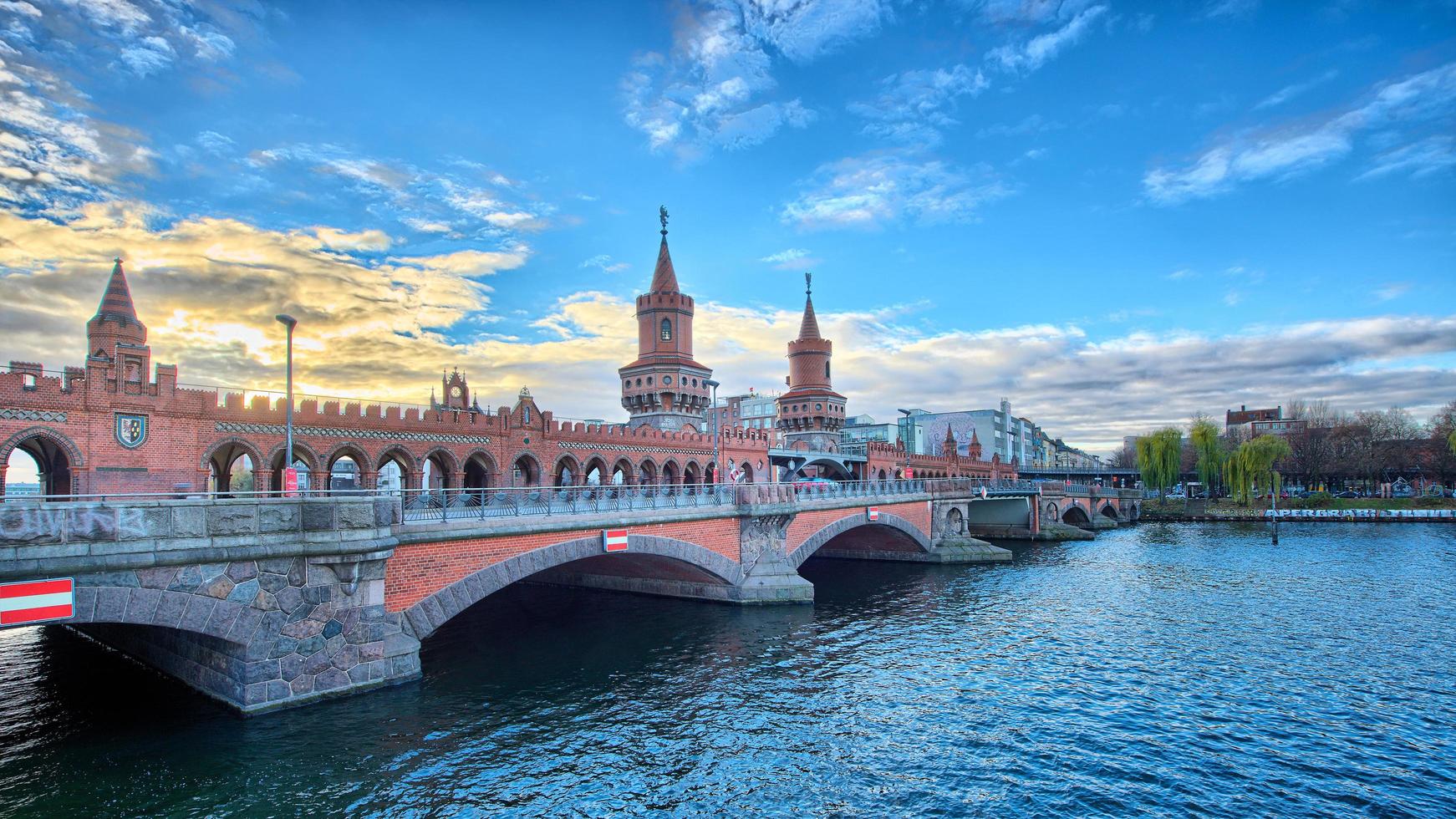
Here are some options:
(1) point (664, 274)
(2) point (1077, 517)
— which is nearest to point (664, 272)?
(1) point (664, 274)

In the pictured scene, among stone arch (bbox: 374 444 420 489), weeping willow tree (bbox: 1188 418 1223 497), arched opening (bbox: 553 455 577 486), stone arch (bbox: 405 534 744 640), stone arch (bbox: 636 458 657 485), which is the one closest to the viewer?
stone arch (bbox: 405 534 744 640)

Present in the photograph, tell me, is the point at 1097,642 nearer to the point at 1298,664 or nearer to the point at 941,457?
the point at 1298,664

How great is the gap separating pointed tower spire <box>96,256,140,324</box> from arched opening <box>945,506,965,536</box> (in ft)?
170

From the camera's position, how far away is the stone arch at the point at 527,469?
42.0 meters

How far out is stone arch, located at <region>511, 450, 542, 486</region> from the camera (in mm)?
41969

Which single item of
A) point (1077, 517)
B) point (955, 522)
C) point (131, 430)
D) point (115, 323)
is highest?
point (115, 323)

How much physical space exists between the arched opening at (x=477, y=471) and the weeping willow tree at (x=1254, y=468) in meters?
88.8

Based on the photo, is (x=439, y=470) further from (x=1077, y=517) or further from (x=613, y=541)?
(x=1077, y=517)

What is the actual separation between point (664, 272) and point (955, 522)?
3121 centimetres

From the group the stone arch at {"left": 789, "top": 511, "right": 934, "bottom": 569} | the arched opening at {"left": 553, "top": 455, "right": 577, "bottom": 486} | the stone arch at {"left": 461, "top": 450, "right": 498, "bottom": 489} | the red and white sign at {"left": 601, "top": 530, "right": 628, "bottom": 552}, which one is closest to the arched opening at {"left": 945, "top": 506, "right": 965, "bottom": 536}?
the stone arch at {"left": 789, "top": 511, "right": 934, "bottom": 569}

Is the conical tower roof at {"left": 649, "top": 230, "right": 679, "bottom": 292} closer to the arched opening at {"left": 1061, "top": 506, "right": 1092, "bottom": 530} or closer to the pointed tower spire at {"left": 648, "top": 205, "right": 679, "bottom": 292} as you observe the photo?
the pointed tower spire at {"left": 648, "top": 205, "right": 679, "bottom": 292}

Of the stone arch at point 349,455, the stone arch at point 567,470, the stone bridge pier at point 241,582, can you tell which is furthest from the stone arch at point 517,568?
the stone arch at point 567,470

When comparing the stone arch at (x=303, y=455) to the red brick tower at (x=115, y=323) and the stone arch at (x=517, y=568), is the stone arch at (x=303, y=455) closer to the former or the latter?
the red brick tower at (x=115, y=323)

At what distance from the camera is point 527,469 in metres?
43.2
